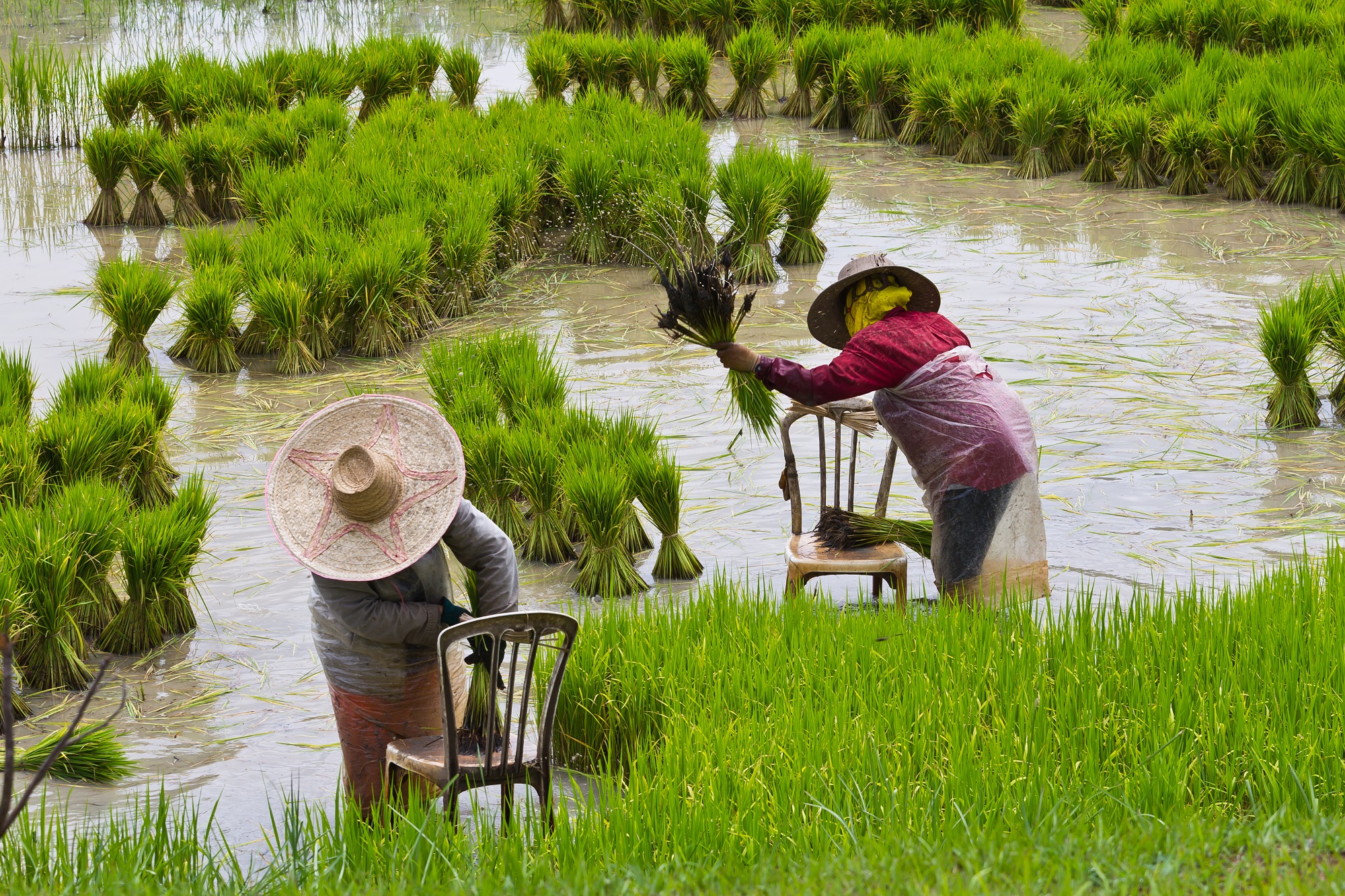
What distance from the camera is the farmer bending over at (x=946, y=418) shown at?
Result: 353 cm

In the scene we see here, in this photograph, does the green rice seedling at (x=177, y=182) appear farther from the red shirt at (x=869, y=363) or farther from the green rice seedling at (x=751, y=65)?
the red shirt at (x=869, y=363)

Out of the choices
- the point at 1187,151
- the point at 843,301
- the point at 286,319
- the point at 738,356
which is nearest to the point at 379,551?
the point at 738,356

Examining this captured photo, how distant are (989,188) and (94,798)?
7035 mm

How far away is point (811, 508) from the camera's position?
15.8 ft

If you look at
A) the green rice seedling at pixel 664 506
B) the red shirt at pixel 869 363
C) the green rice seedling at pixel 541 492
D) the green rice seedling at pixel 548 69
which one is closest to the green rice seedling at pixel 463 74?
the green rice seedling at pixel 548 69

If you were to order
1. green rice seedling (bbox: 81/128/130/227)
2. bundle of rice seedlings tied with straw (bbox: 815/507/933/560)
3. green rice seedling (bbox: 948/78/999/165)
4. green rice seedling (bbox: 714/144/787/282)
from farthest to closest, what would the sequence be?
green rice seedling (bbox: 948/78/999/165) < green rice seedling (bbox: 81/128/130/227) < green rice seedling (bbox: 714/144/787/282) < bundle of rice seedlings tied with straw (bbox: 815/507/933/560)

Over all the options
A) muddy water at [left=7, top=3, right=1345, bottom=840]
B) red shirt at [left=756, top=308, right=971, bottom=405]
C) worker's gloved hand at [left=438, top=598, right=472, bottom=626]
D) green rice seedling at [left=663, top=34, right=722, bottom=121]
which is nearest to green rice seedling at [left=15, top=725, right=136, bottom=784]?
muddy water at [left=7, top=3, right=1345, bottom=840]

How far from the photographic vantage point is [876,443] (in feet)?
17.7

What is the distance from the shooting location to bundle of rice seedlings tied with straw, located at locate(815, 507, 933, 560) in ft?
12.6

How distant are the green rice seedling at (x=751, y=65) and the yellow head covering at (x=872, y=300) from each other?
24.2 ft

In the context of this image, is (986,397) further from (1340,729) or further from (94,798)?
(94,798)

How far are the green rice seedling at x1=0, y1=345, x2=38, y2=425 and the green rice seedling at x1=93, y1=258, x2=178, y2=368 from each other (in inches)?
32.0

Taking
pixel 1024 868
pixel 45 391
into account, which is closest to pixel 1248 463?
pixel 1024 868

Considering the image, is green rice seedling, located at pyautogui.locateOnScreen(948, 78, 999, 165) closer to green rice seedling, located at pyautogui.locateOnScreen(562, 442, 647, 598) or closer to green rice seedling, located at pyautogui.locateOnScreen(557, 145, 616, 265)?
green rice seedling, located at pyautogui.locateOnScreen(557, 145, 616, 265)
